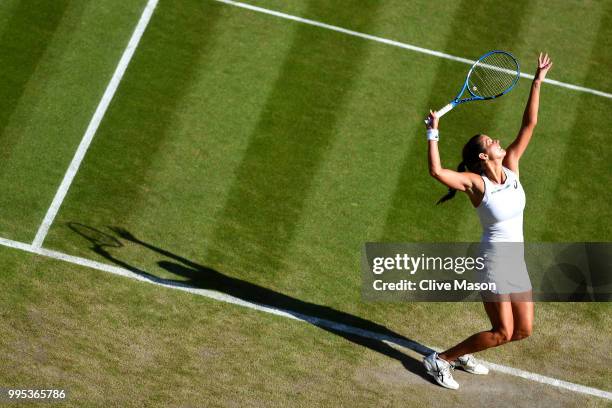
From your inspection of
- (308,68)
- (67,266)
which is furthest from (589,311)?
(67,266)

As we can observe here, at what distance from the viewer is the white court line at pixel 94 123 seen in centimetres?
1291

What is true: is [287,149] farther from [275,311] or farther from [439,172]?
[439,172]

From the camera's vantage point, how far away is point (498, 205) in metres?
10.5

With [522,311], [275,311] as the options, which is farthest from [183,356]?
[522,311]

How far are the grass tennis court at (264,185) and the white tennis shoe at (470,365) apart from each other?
281mm

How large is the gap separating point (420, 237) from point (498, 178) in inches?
110

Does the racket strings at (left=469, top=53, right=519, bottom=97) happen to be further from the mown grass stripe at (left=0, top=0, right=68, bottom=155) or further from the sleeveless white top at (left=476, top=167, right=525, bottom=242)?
the mown grass stripe at (left=0, top=0, right=68, bottom=155)

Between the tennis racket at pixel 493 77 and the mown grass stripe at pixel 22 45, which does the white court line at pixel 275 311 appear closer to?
the mown grass stripe at pixel 22 45

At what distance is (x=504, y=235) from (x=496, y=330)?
1113 mm

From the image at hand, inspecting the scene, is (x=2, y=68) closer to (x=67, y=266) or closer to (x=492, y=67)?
(x=67, y=266)
